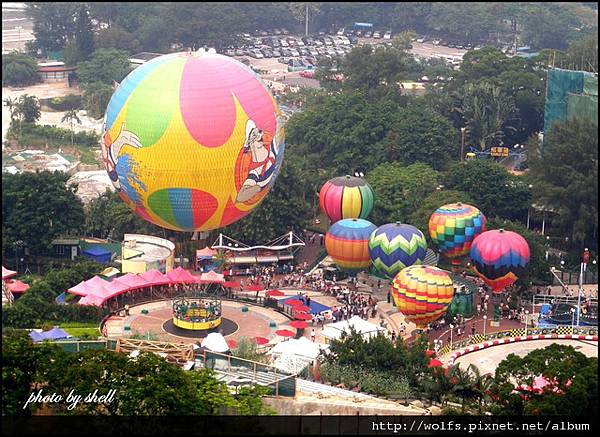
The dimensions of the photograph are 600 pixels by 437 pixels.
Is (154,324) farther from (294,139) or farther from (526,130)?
(526,130)

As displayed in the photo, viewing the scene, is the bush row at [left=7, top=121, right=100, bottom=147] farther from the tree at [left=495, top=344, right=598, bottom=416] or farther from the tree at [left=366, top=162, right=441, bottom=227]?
the tree at [left=495, top=344, right=598, bottom=416]

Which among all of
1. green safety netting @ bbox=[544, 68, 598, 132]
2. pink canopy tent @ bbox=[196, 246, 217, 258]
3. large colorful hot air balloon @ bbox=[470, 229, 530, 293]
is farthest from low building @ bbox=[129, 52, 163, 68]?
large colorful hot air balloon @ bbox=[470, 229, 530, 293]

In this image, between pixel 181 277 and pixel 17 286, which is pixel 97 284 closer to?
pixel 181 277

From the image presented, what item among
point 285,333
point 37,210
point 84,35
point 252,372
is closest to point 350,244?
point 285,333

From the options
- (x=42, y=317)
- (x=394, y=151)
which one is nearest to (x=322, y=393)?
(x=42, y=317)

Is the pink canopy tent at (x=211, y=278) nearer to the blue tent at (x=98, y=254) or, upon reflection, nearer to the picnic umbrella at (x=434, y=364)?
the blue tent at (x=98, y=254)

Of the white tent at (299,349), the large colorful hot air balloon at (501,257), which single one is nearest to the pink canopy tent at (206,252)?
the large colorful hot air balloon at (501,257)

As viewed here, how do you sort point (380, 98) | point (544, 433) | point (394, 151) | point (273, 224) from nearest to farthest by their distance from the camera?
point (544, 433) → point (273, 224) → point (394, 151) → point (380, 98)
